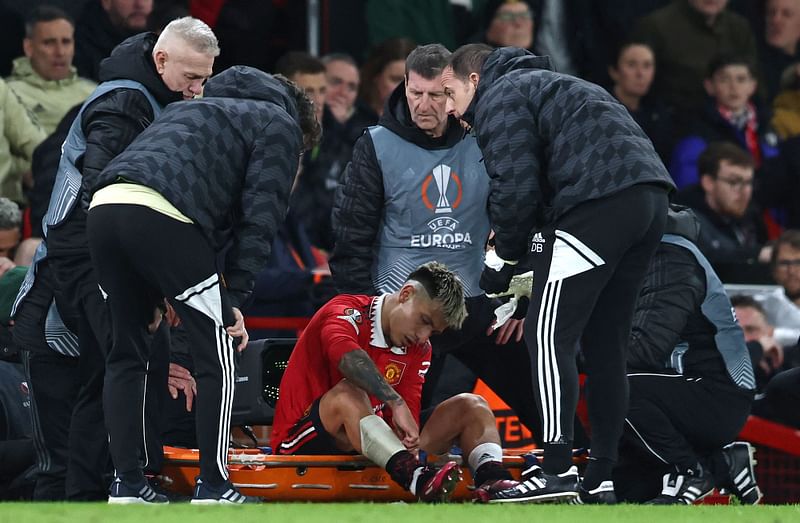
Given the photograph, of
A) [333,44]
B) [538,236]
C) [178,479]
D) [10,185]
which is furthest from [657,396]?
[333,44]

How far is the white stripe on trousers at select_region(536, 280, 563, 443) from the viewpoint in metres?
6.08

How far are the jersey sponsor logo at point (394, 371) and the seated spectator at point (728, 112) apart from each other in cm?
468

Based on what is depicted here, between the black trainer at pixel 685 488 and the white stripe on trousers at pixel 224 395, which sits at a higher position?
the white stripe on trousers at pixel 224 395

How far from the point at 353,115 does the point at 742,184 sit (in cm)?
261

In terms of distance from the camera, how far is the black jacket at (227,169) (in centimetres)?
616

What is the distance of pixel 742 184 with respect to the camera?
1066cm

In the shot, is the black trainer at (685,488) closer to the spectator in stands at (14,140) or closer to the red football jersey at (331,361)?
the red football jersey at (331,361)

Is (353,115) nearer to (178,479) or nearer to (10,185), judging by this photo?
(10,185)

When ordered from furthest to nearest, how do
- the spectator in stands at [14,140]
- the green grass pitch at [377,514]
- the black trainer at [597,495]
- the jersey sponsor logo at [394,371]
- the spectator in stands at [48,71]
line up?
the spectator in stands at [48,71]
the spectator in stands at [14,140]
the jersey sponsor logo at [394,371]
the black trainer at [597,495]
the green grass pitch at [377,514]

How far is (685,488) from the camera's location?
7.33 m

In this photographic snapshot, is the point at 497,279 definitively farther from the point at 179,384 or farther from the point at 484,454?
the point at 179,384

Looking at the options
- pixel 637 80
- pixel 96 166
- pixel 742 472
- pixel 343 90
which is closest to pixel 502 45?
pixel 637 80

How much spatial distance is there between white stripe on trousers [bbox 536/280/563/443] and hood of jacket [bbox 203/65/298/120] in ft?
4.44

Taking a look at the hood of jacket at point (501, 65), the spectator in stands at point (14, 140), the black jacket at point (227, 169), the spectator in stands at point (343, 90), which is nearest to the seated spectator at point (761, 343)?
the spectator in stands at point (343, 90)
